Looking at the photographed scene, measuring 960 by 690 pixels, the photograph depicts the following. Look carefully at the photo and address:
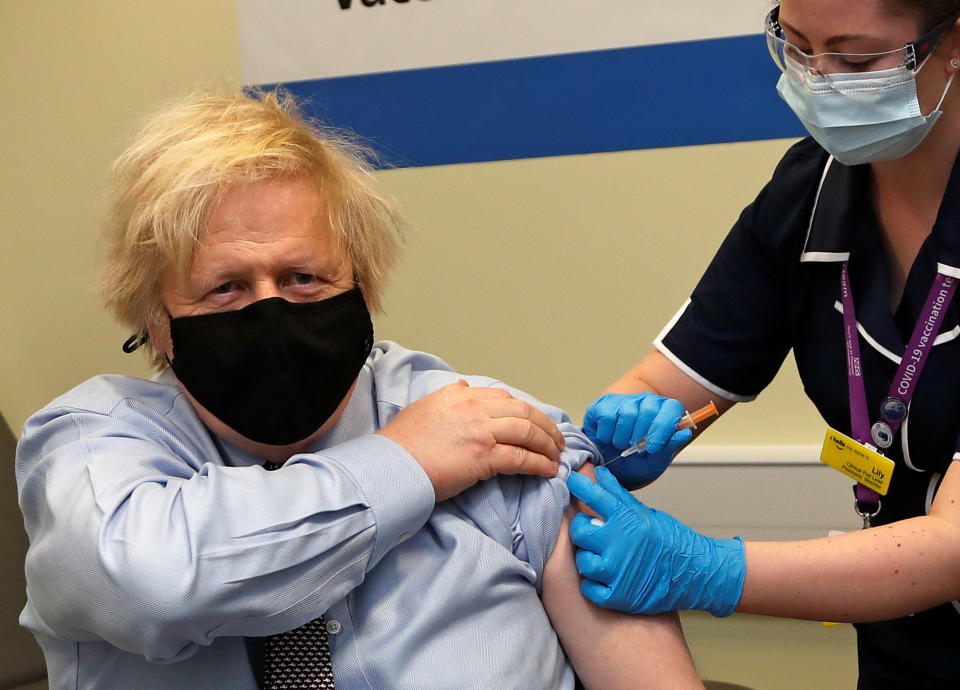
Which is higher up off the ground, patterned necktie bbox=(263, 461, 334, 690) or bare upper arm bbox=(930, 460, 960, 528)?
bare upper arm bbox=(930, 460, 960, 528)

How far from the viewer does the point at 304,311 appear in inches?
49.1

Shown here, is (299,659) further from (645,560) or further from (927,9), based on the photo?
(927,9)

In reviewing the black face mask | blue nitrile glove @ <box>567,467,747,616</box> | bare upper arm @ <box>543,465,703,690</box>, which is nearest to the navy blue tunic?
blue nitrile glove @ <box>567,467,747,616</box>

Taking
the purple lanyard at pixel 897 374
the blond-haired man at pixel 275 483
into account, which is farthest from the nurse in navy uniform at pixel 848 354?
the blond-haired man at pixel 275 483

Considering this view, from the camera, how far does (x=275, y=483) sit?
1103 mm

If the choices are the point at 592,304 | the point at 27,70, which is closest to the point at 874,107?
the point at 592,304

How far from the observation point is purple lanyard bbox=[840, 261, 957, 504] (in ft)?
4.69

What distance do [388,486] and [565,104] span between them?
1.70 m

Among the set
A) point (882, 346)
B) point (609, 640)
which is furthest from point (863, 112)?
point (609, 640)

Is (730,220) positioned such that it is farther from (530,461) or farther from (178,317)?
(178,317)

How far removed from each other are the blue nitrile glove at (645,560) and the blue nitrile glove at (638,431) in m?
0.18

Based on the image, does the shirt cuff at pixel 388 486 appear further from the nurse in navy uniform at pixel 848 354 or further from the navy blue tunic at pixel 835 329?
the navy blue tunic at pixel 835 329

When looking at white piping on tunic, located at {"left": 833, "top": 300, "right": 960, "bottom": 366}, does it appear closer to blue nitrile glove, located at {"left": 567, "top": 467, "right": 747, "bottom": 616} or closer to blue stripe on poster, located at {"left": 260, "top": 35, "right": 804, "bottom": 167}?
blue nitrile glove, located at {"left": 567, "top": 467, "right": 747, "bottom": 616}

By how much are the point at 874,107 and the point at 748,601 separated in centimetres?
71
